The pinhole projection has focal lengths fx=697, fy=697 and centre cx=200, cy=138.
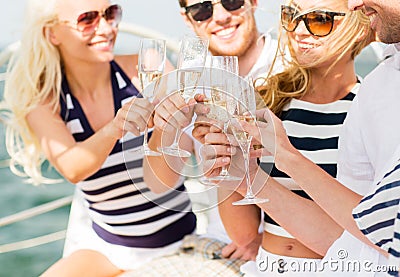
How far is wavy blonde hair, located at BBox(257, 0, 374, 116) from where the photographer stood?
154 centimetres

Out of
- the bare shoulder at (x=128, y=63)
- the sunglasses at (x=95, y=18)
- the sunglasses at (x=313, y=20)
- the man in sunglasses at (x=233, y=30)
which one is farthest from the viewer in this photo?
the bare shoulder at (x=128, y=63)

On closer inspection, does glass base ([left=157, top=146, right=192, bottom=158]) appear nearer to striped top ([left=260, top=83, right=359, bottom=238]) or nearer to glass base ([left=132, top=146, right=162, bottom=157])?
glass base ([left=132, top=146, right=162, bottom=157])

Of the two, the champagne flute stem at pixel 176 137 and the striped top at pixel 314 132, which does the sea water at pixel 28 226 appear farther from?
the champagne flute stem at pixel 176 137

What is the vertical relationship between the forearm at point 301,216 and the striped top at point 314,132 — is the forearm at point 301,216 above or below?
below

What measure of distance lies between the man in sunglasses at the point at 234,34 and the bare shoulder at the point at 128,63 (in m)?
0.45

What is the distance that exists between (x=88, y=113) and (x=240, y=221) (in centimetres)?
69

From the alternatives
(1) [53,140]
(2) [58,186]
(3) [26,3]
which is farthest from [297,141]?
(2) [58,186]

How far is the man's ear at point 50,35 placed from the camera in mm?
2176

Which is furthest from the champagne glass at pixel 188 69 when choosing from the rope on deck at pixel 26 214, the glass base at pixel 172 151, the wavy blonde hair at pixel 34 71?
the rope on deck at pixel 26 214

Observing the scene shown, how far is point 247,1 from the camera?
68.2 inches

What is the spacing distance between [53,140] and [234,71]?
0.98 meters

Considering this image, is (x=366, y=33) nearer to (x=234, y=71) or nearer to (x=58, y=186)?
(x=234, y=71)

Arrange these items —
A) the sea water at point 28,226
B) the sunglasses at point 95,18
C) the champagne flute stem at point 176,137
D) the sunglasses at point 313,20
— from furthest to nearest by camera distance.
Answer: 1. the sea water at point 28,226
2. the sunglasses at point 95,18
3. the sunglasses at point 313,20
4. the champagne flute stem at point 176,137

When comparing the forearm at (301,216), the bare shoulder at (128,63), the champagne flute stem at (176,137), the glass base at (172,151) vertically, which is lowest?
the forearm at (301,216)
